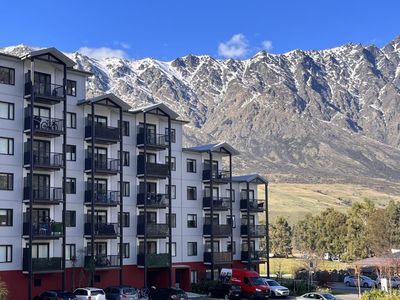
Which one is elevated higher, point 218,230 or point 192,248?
point 218,230

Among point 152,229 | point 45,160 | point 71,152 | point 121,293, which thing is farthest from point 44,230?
point 152,229

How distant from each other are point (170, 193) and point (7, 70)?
20132 mm

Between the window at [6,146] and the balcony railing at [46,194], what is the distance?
8.66 feet

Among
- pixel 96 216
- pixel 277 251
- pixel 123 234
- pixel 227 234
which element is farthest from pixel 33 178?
pixel 277 251

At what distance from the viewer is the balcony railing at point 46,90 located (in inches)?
2200

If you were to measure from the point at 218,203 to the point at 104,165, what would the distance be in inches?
661

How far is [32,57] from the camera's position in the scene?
56125 millimetres

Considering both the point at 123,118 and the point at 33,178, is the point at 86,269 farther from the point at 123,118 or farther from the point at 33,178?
the point at 123,118

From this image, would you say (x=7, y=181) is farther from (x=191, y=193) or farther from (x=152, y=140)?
(x=191, y=193)

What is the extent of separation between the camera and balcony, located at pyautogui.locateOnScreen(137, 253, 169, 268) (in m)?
63.8

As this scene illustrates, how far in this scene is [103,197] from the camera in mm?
60938

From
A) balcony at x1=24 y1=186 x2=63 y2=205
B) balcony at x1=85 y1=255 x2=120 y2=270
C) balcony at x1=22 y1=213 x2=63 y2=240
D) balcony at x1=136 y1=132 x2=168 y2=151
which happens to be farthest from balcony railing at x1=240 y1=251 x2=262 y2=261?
balcony at x1=24 y1=186 x2=63 y2=205

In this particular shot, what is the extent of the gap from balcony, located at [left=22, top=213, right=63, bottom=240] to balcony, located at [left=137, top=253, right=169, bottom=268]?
406 inches

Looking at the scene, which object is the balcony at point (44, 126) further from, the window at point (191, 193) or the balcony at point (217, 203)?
the balcony at point (217, 203)
